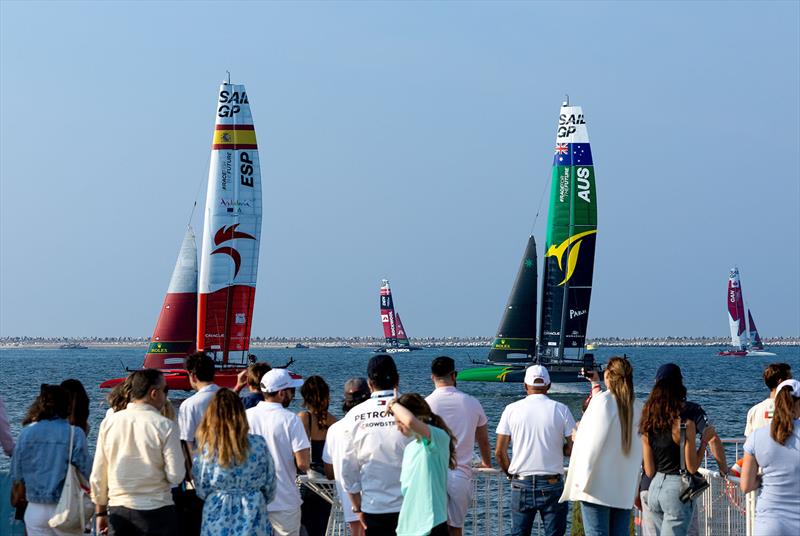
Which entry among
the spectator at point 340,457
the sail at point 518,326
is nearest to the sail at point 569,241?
the sail at point 518,326

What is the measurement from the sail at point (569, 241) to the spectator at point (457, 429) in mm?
42832

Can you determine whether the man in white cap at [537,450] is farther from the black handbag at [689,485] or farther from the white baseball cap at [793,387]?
the white baseball cap at [793,387]

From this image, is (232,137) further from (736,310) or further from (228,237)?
(736,310)

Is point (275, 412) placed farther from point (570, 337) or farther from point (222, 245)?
point (570, 337)

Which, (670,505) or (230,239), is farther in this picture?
(230,239)

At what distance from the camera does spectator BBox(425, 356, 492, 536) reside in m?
7.89

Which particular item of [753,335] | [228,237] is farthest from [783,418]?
[753,335]

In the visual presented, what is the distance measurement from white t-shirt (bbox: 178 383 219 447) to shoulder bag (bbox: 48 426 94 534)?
0.78 metres

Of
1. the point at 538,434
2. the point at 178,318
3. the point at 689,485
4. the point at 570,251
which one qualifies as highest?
the point at 570,251

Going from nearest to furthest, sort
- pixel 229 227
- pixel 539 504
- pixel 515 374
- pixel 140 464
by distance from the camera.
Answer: pixel 140 464 → pixel 539 504 → pixel 229 227 → pixel 515 374

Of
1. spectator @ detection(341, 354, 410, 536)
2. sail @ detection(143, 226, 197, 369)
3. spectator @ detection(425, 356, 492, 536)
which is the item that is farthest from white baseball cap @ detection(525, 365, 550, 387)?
sail @ detection(143, 226, 197, 369)

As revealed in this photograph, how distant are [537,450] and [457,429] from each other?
1.94 feet

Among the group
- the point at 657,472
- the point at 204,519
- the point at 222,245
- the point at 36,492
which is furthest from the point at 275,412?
the point at 222,245

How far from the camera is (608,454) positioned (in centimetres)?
762
